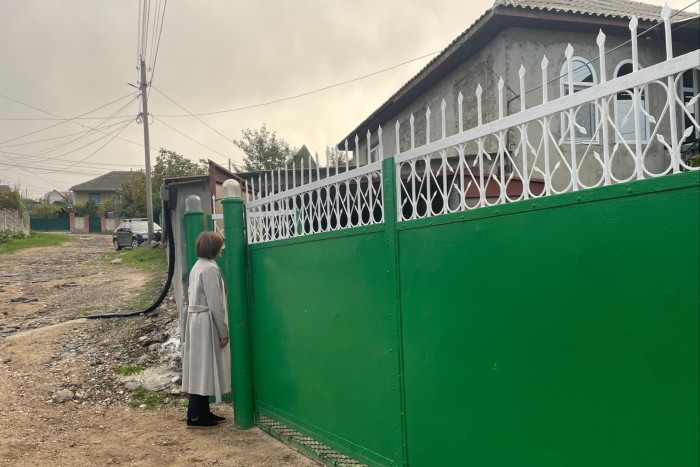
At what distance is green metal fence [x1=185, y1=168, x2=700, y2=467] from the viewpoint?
165 centimetres

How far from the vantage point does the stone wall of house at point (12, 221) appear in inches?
1031

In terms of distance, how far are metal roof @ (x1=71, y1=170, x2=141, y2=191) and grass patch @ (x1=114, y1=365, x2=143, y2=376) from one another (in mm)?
54188

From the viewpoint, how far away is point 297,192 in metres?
3.77

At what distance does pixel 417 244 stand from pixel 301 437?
194 centimetres

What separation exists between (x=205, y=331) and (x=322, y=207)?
1.56m

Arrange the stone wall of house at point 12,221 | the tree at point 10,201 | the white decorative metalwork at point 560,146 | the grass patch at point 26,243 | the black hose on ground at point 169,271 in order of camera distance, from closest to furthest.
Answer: the white decorative metalwork at point 560,146, the black hose on ground at point 169,271, the grass patch at point 26,243, the stone wall of house at point 12,221, the tree at point 10,201

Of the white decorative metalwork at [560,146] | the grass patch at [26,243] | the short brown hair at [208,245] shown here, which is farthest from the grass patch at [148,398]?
the grass patch at [26,243]

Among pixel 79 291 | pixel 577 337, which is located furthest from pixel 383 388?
pixel 79 291

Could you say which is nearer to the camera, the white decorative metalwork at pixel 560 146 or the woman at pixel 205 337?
the white decorative metalwork at pixel 560 146

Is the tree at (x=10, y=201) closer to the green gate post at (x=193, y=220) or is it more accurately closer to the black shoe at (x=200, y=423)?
the green gate post at (x=193, y=220)

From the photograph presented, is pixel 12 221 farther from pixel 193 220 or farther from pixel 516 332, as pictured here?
pixel 516 332

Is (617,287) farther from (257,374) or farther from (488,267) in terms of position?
(257,374)

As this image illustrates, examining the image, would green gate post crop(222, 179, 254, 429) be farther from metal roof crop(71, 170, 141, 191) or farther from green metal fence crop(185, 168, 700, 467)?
metal roof crop(71, 170, 141, 191)

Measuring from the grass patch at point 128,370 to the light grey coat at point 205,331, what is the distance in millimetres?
1765
